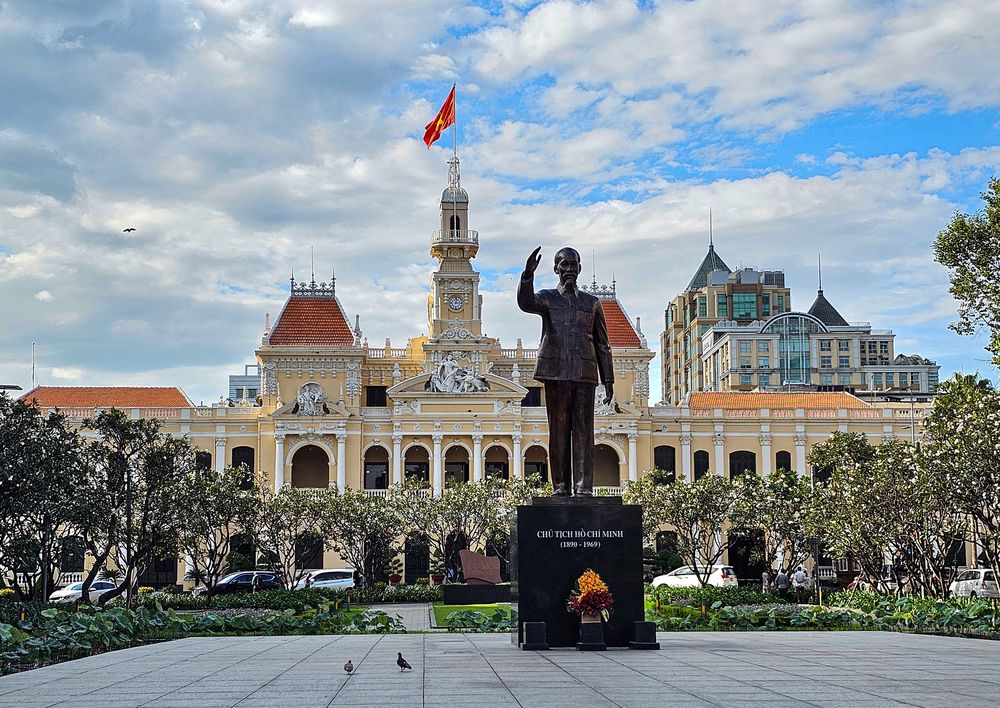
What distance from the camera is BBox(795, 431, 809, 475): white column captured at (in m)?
71.7

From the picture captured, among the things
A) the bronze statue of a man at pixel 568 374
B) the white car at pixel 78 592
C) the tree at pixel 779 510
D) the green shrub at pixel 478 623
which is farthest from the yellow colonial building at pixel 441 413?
the bronze statue of a man at pixel 568 374

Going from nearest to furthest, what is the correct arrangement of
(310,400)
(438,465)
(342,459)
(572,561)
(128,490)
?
(572,561)
(128,490)
(438,465)
(342,459)
(310,400)

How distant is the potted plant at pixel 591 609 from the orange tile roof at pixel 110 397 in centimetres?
5826

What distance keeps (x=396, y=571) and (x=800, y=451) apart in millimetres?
24618

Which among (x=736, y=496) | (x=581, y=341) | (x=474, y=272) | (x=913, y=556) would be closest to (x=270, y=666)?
(x=581, y=341)

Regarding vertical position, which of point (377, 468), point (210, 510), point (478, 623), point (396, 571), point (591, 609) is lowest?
point (396, 571)

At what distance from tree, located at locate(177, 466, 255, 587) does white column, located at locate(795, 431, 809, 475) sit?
113 ft

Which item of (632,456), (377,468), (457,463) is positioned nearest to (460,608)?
(632,456)

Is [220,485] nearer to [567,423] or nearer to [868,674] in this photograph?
[567,423]

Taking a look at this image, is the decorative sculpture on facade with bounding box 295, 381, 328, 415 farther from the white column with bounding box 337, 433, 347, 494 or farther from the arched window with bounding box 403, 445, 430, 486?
the arched window with bounding box 403, 445, 430, 486

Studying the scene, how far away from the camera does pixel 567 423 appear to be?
1919cm

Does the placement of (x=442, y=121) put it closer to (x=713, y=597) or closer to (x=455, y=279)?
(x=455, y=279)

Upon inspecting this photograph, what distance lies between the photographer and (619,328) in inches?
2977

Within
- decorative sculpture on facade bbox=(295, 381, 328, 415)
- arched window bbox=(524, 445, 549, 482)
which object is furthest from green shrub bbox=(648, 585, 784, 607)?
decorative sculpture on facade bbox=(295, 381, 328, 415)
